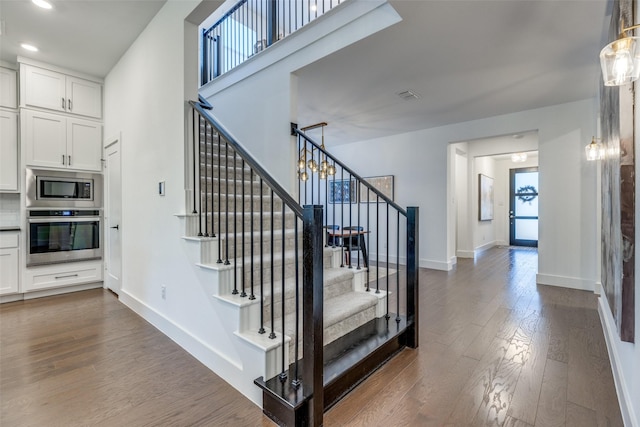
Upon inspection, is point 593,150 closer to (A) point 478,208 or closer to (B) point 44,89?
(A) point 478,208

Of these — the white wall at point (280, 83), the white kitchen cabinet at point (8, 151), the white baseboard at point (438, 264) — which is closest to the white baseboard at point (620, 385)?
the white wall at point (280, 83)

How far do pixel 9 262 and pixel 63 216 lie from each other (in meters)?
0.71

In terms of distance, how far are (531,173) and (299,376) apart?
354 inches

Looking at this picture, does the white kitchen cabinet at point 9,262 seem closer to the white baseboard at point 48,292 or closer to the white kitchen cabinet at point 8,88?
the white baseboard at point 48,292

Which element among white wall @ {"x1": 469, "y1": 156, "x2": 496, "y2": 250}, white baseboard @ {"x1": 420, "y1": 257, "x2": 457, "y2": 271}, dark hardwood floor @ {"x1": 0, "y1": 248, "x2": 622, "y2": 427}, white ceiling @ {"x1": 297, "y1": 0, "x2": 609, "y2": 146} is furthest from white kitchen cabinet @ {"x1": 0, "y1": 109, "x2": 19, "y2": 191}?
white wall @ {"x1": 469, "y1": 156, "x2": 496, "y2": 250}

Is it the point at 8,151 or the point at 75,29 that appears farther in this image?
the point at 8,151

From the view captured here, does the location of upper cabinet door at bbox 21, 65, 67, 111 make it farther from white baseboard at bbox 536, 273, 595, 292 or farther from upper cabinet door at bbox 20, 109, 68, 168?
white baseboard at bbox 536, 273, 595, 292

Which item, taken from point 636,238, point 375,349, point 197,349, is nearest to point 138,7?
point 197,349

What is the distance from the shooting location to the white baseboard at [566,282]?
4020mm

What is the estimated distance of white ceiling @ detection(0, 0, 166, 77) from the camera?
2.73m

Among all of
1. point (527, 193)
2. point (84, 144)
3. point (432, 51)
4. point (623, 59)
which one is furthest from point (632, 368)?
point (527, 193)

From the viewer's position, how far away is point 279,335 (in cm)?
177

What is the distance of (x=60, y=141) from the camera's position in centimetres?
381

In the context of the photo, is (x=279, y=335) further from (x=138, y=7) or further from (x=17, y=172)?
(x=17, y=172)
